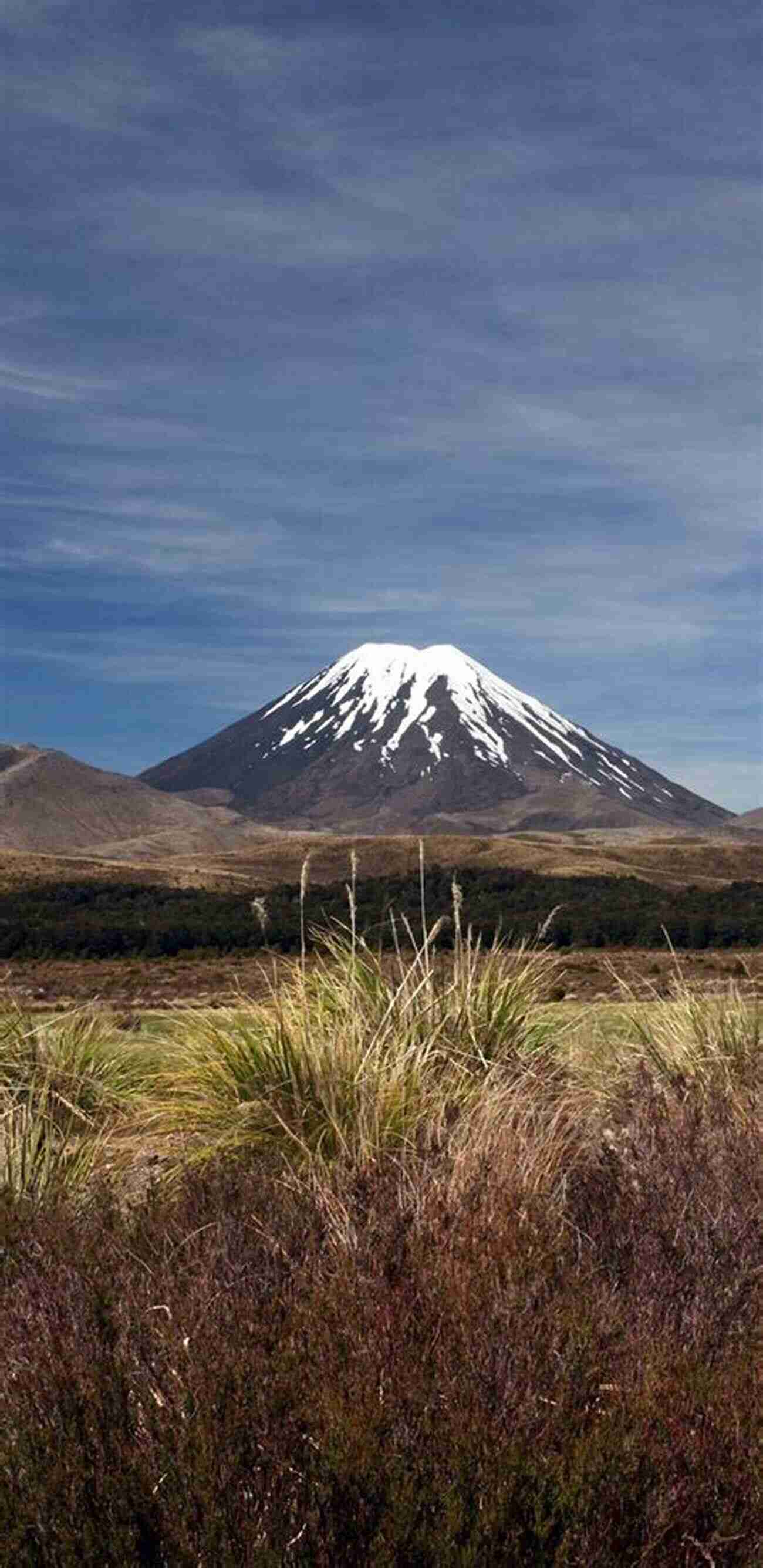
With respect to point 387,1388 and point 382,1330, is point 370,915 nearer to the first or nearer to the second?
point 382,1330

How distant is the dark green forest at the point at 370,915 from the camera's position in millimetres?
38906

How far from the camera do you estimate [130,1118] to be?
6688 millimetres

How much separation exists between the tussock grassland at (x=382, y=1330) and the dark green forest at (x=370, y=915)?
18686 mm

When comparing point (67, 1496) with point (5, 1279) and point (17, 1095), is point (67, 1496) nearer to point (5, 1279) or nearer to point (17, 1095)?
point (5, 1279)

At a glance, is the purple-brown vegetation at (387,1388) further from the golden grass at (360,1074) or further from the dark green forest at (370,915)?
the dark green forest at (370,915)

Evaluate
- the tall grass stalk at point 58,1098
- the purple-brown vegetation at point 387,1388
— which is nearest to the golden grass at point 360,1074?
the tall grass stalk at point 58,1098

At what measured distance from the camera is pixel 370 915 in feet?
141

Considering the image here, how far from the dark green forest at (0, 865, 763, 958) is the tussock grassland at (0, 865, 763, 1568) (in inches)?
736

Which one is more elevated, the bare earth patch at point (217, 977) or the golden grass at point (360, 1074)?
the golden grass at point (360, 1074)

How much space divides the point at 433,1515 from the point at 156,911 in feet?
192

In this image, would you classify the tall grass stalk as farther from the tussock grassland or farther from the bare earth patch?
the bare earth patch

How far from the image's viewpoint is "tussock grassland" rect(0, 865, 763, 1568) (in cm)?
245

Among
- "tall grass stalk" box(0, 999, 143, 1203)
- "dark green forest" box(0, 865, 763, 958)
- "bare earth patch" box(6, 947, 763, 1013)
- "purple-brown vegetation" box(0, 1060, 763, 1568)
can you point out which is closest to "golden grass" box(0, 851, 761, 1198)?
"tall grass stalk" box(0, 999, 143, 1203)

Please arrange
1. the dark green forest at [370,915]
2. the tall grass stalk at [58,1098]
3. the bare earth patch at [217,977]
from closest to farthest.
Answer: the tall grass stalk at [58,1098] < the bare earth patch at [217,977] < the dark green forest at [370,915]
